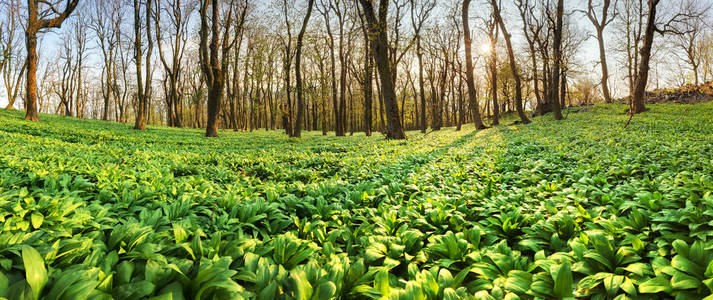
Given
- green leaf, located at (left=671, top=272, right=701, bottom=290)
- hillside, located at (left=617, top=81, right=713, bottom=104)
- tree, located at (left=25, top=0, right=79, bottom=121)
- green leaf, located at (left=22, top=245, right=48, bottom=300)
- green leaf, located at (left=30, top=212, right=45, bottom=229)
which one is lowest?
green leaf, located at (left=671, top=272, right=701, bottom=290)

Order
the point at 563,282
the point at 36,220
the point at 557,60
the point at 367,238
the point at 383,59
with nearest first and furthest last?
the point at 563,282 < the point at 36,220 < the point at 367,238 < the point at 383,59 < the point at 557,60

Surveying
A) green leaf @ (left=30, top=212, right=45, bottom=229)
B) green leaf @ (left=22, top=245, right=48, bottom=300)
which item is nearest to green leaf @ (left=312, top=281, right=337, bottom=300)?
green leaf @ (left=22, top=245, right=48, bottom=300)

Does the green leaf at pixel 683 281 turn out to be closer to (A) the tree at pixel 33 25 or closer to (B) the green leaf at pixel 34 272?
(B) the green leaf at pixel 34 272

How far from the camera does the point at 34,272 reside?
4.40 feet

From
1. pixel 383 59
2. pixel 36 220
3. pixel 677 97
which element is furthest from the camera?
pixel 677 97

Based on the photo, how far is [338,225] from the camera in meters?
2.89

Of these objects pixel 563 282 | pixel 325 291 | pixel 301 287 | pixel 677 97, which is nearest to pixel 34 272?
pixel 301 287

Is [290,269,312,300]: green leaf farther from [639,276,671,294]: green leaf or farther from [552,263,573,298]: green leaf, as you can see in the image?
Answer: [639,276,671,294]: green leaf

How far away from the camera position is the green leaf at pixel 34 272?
1.30 metres

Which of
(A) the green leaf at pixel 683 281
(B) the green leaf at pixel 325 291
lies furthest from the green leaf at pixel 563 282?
(B) the green leaf at pixel 325 291

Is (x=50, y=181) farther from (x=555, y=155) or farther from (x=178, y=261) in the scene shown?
(x=555, y=155)

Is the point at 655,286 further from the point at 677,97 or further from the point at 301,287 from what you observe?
the point at 677,97

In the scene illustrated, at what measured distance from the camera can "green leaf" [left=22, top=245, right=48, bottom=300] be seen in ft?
4.26

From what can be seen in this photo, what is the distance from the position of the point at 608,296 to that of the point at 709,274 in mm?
501
